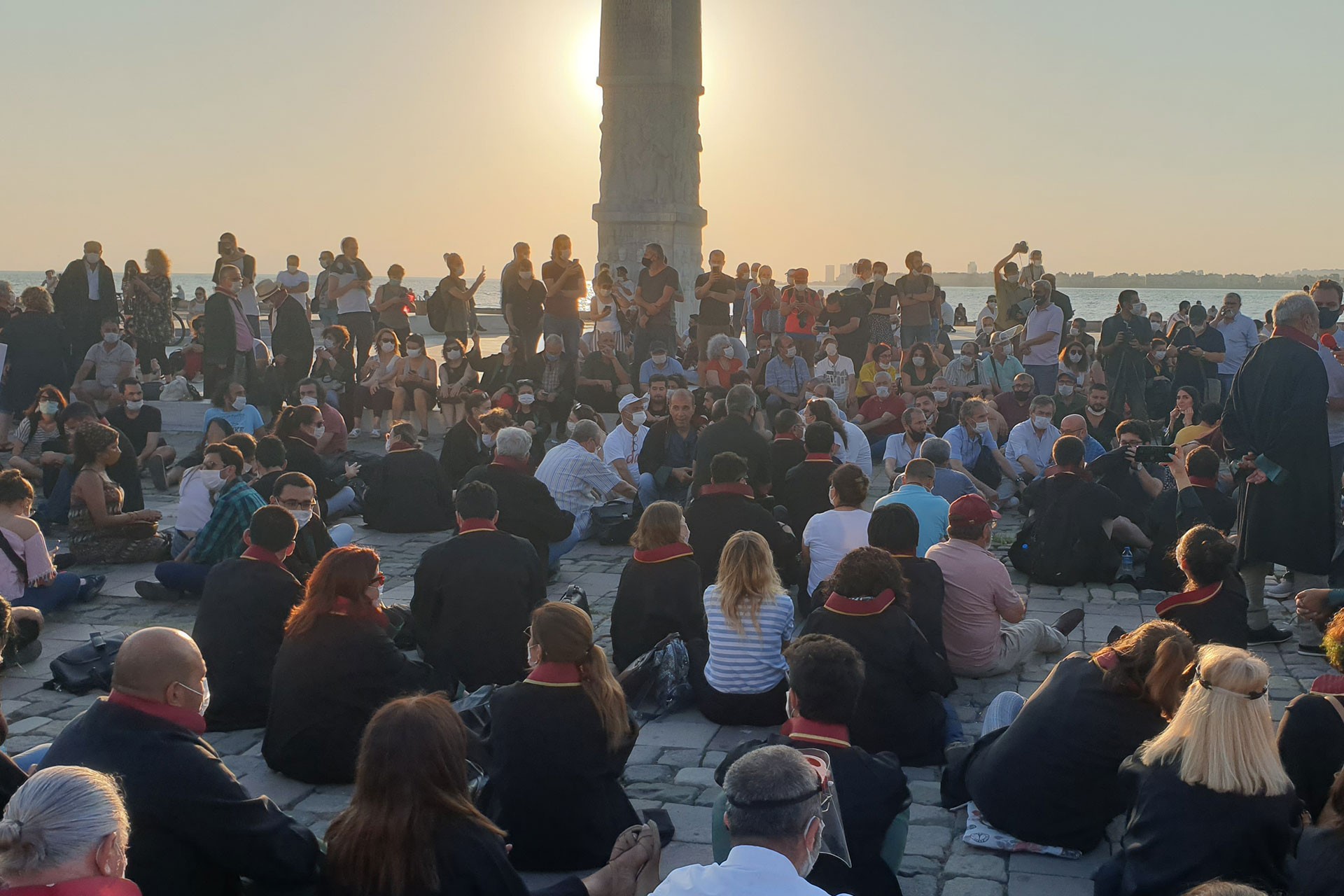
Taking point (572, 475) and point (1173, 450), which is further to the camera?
point (572, 475)

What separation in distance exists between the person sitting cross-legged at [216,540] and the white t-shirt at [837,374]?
7.31 meters

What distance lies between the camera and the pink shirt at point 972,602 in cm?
643

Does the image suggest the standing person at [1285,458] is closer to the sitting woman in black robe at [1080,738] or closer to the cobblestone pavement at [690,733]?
the cobblestone pavement at [690,733]

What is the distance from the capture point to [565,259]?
48.6ft

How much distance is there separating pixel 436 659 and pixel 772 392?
26.3 feet

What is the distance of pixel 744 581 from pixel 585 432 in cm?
395

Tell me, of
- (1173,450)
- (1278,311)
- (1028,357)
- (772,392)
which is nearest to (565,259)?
(772,392)

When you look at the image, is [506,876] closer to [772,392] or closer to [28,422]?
[28,422]

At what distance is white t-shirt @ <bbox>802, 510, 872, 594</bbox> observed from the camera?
285 inches

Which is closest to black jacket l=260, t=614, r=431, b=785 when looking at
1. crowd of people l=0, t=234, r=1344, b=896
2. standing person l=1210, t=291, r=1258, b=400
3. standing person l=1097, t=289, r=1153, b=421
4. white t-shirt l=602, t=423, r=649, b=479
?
crowd of people l=0, t=234, r=1344, b=896

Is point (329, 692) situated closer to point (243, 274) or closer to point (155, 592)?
point (155, 592)

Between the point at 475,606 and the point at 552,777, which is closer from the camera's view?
the point at 552,777

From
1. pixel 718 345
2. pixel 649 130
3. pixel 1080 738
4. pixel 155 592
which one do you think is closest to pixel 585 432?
pixel 155 592

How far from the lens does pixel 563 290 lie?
48.4 ft
